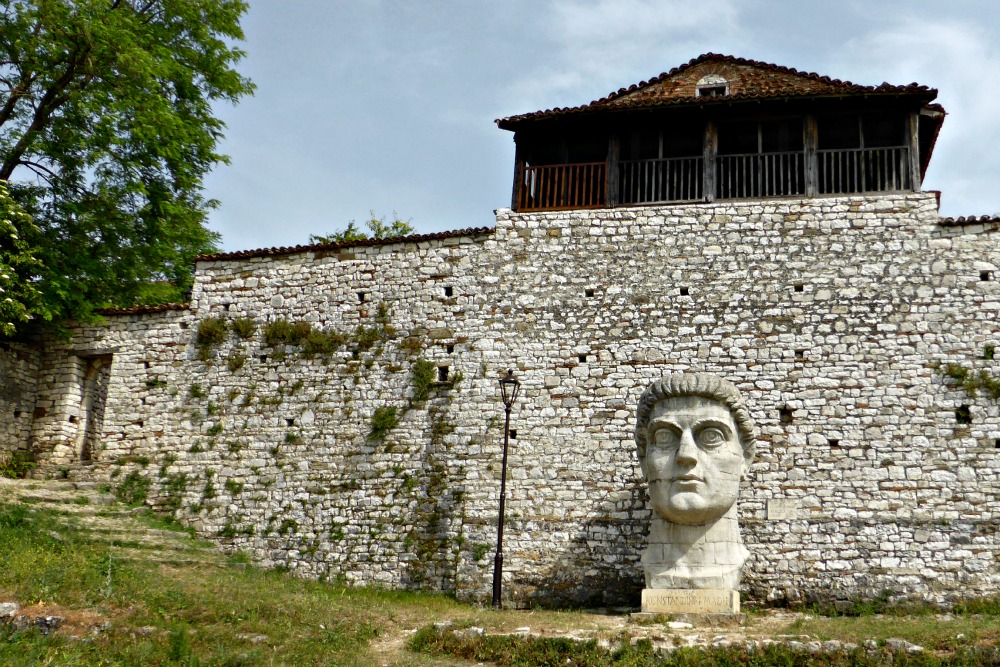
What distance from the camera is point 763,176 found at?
56.8 feet

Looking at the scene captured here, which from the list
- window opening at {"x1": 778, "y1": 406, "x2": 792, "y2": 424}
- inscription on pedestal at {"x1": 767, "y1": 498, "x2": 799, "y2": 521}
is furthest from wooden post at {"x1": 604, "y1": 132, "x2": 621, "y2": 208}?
inscription on pedestal at {"x1": 767, "y1": 498, "x2": 799, "y2": 521}

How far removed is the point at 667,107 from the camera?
1720cm

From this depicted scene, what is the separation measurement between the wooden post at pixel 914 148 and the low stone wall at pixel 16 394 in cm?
1534

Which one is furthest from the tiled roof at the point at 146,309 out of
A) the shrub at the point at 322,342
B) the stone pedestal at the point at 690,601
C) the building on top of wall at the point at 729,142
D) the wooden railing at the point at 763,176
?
the stone pedestal at the point at 690,601

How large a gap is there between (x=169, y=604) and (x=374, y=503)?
4969 mm

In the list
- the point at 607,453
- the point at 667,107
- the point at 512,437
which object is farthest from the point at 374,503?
the point at 667,107

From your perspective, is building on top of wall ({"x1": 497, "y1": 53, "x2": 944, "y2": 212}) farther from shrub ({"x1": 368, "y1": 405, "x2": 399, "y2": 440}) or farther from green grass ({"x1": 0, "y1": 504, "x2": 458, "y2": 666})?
green grass ({"x1": 0, "y1": 504, "x2": 458, "y2": 666})

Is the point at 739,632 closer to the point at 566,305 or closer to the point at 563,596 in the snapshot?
the point at 563,596

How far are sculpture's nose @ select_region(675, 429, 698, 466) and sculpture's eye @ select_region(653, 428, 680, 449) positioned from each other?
0.53ft

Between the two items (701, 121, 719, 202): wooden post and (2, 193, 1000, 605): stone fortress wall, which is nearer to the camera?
(2, 193, 1000, 605): stone fortress wall

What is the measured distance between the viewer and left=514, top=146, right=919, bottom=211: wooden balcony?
16.9 meters

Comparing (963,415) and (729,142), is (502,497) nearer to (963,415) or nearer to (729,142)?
(963,415)

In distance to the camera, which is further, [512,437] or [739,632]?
[512,437]

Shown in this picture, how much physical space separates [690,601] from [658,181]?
7912 millimetres
